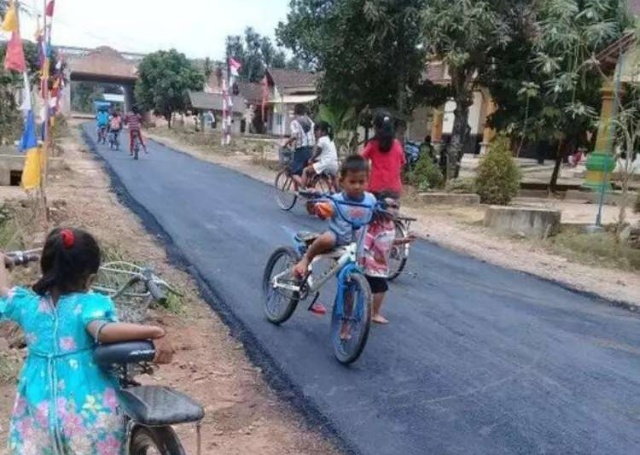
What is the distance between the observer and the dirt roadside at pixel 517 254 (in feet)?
27.7

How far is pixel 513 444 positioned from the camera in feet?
12.8

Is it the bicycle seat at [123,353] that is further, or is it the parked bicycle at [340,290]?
the parked bicycle at [340,290]

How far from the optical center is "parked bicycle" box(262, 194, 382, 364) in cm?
494

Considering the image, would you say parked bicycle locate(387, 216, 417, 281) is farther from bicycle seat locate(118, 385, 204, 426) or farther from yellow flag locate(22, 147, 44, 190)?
bicycle seat locate(118, 385, 204, 426)

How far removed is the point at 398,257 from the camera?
7633 mm

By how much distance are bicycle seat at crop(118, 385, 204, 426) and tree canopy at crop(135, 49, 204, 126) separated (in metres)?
56.8

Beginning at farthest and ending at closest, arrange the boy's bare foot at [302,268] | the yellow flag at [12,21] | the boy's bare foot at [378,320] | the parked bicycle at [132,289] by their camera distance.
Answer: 1. the yellow flag at [12,21]
2. the boy's bare foot at [378,320]
3. the boy's bare foot at [302,268]
4. the parked bicycle at [132,289]

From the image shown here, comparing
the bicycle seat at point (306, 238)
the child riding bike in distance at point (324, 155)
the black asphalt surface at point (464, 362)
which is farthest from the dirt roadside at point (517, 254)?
the bicycle seat at point (306, 238)

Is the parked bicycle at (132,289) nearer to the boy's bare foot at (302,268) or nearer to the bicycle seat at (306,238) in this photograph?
the boy's bare foot at (302,268)

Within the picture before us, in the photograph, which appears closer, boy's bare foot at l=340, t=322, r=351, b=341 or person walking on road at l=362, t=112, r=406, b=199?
boy's bare foot at l=340, t=322, r=351, b=341

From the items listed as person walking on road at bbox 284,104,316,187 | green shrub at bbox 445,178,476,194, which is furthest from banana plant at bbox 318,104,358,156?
person walking on road at bbox 284,104,316,187

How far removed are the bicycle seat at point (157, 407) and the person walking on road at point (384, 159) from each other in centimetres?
515

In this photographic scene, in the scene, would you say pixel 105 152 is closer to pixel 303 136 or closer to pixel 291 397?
pixel 303 136

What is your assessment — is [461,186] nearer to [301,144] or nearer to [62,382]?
[301,144]
